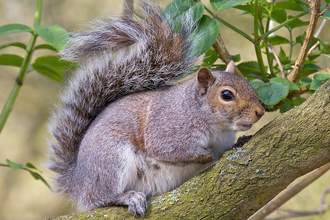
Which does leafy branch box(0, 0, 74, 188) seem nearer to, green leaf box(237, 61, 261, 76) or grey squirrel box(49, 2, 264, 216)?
grey squirrel box(49, 2, 264, 216)

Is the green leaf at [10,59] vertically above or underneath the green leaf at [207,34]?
above

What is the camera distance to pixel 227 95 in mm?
1580

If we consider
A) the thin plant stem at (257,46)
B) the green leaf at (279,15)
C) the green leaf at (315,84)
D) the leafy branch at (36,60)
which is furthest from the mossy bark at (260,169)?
the leafy branch at (36,60)

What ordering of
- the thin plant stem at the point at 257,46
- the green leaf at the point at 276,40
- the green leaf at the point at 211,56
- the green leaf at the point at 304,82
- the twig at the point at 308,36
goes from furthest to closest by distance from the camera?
the green leaf at the point at 276,40, the green leaf at the point at 211,56, the green leaf at the point at 304,82, the thin plant stem at the point at 257,46, the twig at the point at 308,36

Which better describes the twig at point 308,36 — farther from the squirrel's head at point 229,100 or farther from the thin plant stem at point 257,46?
the squirrel's head at point 229,100

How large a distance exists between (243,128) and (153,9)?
0.83m

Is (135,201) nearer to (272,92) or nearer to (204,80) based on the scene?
(204,80)

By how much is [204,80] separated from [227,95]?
0.48 feet

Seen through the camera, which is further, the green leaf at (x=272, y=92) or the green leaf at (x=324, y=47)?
the green leaf at (x=324, y=47)

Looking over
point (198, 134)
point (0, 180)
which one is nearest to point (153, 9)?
point (198, 134)

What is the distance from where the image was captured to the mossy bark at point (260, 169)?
47.8 inches

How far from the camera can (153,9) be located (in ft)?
6.24

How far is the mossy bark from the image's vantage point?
3.98 feet

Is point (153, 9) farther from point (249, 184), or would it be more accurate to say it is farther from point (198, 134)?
point (249, 184)
